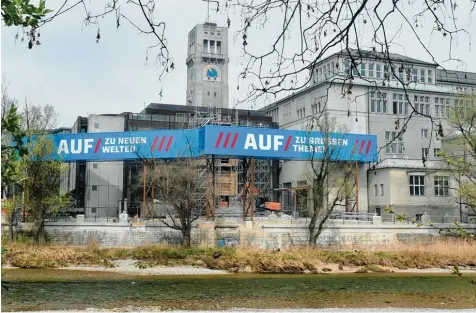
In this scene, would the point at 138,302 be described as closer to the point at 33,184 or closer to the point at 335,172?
the point at 33,184

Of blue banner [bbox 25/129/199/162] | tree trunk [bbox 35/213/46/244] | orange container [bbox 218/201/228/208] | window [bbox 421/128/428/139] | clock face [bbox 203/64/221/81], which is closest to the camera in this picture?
tree trunk [bbox 35/213/46/244]

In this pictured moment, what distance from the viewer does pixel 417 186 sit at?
154 feet

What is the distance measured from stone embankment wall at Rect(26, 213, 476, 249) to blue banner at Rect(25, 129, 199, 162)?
5.85 meters

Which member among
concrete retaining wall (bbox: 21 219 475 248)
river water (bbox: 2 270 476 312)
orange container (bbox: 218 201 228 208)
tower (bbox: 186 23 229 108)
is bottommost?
river water (bbox: 2 270 476 312)

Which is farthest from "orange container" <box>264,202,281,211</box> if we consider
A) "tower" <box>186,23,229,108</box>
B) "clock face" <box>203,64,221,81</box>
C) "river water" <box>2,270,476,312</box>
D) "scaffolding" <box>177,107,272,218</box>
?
"clock face" <box>203,64,221,81</box>

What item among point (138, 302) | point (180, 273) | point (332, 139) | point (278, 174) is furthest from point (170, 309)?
point (278, 174)

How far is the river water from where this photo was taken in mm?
20672

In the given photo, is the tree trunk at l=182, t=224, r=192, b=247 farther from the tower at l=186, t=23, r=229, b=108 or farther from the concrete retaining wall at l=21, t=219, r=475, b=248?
the tower at l=186, t=23, r=229, b=108

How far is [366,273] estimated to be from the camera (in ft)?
106

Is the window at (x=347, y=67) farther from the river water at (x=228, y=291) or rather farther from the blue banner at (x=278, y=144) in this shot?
the blue banner at (x=278, y=144)

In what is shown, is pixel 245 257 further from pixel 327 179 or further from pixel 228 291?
pixel 327 179

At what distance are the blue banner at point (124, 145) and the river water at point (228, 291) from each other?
13.6m

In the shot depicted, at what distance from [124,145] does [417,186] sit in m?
24.8

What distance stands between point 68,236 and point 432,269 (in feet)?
80.0
